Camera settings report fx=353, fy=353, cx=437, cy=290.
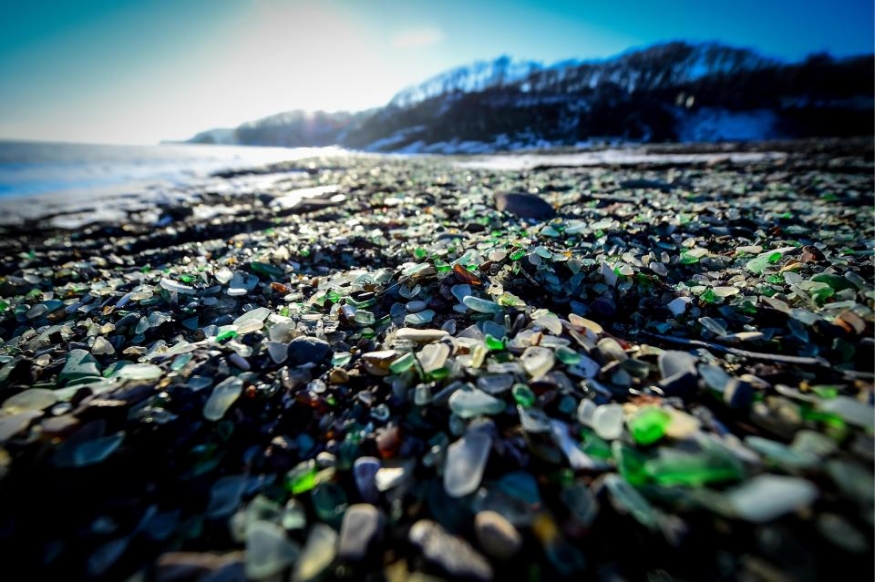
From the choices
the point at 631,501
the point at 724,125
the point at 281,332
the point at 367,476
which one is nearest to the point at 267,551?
the point at 367,476

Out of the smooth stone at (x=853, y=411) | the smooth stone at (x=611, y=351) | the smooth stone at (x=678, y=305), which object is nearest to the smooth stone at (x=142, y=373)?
the smooth stone at (x=611, y=351)

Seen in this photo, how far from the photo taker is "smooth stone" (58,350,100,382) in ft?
4.71

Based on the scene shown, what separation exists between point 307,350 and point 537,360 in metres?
0.93

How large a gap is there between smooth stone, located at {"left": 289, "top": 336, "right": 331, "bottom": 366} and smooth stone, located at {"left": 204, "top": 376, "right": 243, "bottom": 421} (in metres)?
0.23

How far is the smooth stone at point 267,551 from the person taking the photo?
0.75m

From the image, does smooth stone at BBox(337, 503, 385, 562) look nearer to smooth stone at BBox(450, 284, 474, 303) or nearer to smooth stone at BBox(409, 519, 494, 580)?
smooth stone at BBox(409, 519, 494, 580)

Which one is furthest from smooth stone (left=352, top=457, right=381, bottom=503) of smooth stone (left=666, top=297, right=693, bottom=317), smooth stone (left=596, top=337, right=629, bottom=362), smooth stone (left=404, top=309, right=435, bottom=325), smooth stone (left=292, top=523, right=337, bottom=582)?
smooth stone (left=666, top=297, right=693, bottom=317)

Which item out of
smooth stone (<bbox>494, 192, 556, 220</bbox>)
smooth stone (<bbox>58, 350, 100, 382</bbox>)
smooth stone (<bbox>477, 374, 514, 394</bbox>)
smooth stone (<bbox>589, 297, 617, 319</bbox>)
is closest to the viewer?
smooth stone (<bbox>477, 374, 514, 394</bbox>)

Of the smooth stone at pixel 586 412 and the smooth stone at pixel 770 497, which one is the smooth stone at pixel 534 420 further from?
the smooth stone at pixel 770 497

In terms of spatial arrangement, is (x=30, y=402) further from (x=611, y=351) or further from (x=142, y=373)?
(x=611, y=351)

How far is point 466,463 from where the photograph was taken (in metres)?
0.92

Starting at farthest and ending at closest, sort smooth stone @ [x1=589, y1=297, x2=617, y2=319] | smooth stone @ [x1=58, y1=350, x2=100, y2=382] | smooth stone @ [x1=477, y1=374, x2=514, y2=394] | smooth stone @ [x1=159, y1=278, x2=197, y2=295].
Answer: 1. smooth stone @ [x1=159, y1=278, x2=197, y2=295]
2. smooth stone @ [x1=589, y1=297, x2=617, y2=319]
3. smooth stone @ [x1=58, y1=350, x2=100, y2=382]
4. smooth stone @ [x1=477, y1=374, x2=514, y2=394]

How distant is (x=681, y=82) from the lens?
1738 inches

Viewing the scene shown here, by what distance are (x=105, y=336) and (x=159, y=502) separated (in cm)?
143
